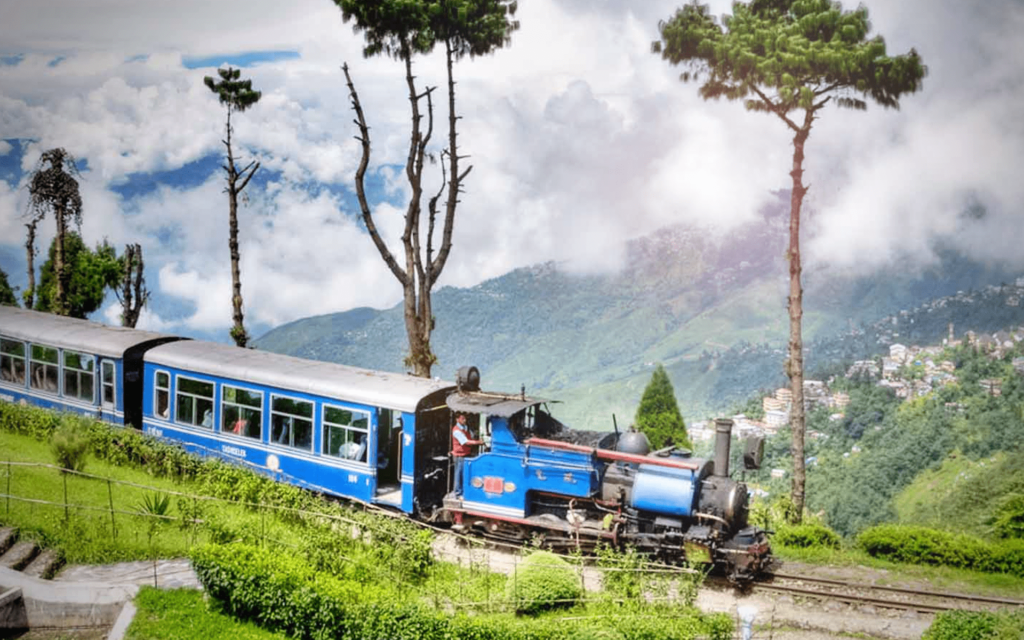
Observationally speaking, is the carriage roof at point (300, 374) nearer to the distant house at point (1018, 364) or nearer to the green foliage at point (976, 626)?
the green foliage at point (976, 626)

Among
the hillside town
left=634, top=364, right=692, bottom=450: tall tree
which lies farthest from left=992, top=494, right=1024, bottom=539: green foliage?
the hillside town

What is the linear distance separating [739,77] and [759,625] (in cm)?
1088

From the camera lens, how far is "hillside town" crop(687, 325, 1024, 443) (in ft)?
78.7

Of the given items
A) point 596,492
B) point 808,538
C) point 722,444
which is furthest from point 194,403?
point 808,538

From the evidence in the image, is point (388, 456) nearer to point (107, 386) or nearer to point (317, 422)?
point (317, 422)

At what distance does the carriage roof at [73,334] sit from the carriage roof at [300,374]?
1.15 meters

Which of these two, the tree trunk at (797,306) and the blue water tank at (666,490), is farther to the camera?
the tree trunk at (797,306)

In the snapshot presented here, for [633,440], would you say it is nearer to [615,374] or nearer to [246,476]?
[246,476]

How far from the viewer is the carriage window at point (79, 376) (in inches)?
722

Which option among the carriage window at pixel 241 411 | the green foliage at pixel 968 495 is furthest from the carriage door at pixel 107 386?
the green foliage at pixel 968 495

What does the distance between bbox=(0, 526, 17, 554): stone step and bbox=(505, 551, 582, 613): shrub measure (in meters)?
7.23

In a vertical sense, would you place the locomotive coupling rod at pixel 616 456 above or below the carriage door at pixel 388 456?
above

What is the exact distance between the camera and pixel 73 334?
18797 mm

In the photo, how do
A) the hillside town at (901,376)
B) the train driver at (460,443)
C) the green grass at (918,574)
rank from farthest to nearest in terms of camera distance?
the hillside town at (901,376) → the train driver at (460,443) → the green grass at (918,574)
